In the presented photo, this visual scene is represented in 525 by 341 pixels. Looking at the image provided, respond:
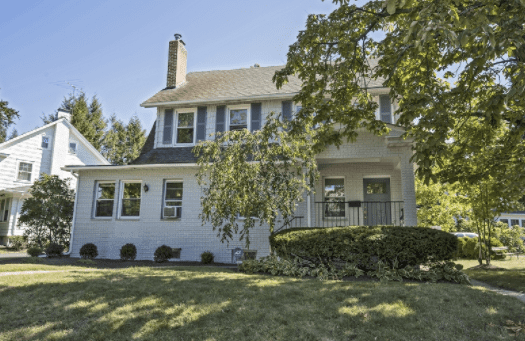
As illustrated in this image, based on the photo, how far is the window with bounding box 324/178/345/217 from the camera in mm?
13453

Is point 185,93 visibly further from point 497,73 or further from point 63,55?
point 497,73

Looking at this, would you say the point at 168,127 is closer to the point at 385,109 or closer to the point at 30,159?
the point at 385,109

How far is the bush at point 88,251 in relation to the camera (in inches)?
527

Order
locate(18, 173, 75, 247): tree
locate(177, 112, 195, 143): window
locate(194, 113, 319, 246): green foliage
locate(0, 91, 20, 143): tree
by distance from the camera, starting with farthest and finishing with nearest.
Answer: locate(177, 112, 195, 143): window < locate(18, 173, 75, 247): tree < locate(194, 113, 319, 246): green foliage < locate(0, 91, 20, 143): tree

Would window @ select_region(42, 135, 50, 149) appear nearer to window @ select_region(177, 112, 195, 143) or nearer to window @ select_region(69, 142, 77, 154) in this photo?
window @ select_region(69, 142, 77, 154)

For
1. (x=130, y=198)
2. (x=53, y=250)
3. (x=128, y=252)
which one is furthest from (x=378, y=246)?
(x=53, y=250)

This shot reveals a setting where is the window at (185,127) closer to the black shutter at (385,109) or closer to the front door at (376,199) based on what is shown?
the front door at (376,199)

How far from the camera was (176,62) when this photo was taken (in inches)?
662

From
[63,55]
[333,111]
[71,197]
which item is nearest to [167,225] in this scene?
[71,197]

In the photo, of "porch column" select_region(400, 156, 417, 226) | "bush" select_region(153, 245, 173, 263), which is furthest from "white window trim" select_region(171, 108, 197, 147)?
"porch column" select_region(400, 156, 417, 226)

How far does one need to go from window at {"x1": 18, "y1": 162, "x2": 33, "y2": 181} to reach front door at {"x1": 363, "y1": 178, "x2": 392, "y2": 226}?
21.6m

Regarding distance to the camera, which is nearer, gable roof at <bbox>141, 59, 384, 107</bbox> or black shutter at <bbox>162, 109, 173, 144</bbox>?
gable roof at <bbox>141, 59, 384, 107</bbox>

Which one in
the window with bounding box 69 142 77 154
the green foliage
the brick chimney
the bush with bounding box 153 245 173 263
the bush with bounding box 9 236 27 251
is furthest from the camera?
the window with bounding box 69 142 77 154

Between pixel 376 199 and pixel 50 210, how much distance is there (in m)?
12.9
